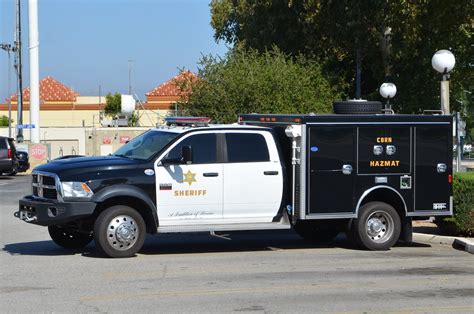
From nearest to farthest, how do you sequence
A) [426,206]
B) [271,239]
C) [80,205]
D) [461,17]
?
1. [80,205]
2. [426,206]
3. [271,239]
4. [461,17]

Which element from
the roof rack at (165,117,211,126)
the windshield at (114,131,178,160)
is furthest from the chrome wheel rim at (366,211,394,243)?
the windshield at (114,131,178,160)

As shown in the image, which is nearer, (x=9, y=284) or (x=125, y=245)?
(x=9, y=284)

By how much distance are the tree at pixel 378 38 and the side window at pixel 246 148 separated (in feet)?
59.8

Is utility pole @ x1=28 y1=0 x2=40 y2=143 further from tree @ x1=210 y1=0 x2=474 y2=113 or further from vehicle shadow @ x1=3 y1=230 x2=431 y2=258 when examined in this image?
vehicle shadow @ x1=3 y1=230 x2=431 y2=258

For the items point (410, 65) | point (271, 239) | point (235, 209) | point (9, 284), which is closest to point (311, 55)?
point (410, 65)

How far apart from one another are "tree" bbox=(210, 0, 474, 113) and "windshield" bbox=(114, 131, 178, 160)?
61.1 feet

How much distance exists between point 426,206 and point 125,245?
16.8ft

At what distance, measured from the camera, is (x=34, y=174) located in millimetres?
12648

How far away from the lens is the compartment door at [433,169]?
13.5 meters

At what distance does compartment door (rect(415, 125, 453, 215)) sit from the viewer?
44.3ft

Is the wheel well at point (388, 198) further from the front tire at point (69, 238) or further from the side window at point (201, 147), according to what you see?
the front tire at point (69, 238)

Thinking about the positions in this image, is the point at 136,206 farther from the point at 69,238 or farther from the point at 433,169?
Result: the point at 433,169

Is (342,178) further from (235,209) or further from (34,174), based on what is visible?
(34,174)

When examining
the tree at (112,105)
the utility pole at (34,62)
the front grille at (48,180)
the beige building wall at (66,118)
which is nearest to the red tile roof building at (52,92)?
the beige building wall at (66,118)
